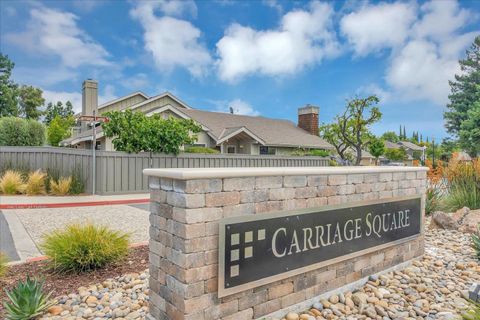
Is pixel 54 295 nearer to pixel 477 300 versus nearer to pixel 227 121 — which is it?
pixel 477 300

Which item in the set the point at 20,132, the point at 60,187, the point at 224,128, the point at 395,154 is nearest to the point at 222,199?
the point at 60,187

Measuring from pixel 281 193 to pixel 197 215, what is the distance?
3.13ft

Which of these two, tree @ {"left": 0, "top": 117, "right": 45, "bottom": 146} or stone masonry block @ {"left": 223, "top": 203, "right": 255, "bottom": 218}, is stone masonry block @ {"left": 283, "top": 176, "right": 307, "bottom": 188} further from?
tree @ {"left": 0, "top": 117, "right": 45, "bottom": 146}

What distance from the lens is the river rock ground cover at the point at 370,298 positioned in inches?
134

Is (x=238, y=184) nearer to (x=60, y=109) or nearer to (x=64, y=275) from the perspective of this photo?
(x=64, y=275)

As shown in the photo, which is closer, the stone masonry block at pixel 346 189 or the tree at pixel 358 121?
the stone masonry block at pixel 346 189

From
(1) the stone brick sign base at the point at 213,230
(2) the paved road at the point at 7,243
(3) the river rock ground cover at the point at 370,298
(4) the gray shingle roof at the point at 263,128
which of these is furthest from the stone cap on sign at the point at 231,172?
(4) the gray shingle roof at the point at 263,128

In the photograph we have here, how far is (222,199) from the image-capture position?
2.80 metres

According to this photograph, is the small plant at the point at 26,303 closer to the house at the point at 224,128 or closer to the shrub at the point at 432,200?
the shrub at the point at 432,200

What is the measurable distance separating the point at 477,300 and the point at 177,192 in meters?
3.45

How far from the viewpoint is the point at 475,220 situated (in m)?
6.85

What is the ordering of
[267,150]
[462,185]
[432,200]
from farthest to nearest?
1. [267,150]
2. [462,185]
3. [432,200]

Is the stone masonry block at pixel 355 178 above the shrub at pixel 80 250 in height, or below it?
above

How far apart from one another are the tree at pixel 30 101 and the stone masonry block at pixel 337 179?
41.8 m
